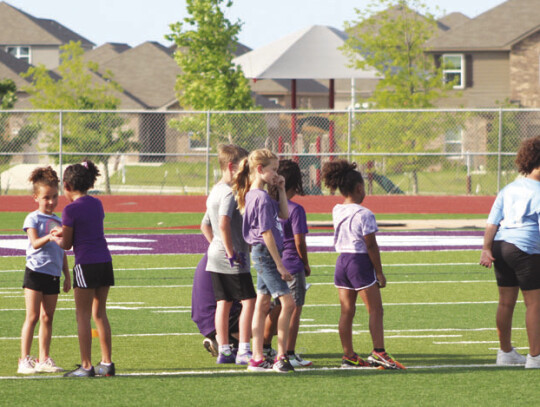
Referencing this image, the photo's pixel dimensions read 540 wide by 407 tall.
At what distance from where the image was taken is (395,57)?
119 feet

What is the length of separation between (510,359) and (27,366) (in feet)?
11.9

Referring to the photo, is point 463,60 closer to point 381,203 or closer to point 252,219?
point 381,203

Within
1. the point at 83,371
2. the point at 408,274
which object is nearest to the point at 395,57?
the point at 408,274

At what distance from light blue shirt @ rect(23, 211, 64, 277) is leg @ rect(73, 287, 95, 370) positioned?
19.6 inches

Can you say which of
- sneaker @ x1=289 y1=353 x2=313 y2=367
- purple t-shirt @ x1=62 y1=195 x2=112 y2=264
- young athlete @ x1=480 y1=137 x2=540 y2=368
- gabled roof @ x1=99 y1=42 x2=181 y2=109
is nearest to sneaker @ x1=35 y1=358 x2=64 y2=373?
purple t-shirt @ x1=62 y1=195 x2=112 y2=264

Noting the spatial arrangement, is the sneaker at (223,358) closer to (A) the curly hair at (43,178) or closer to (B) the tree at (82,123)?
(A) the curly hair at (43,178)

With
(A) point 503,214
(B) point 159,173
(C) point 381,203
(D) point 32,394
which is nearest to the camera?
(D) point 32,394

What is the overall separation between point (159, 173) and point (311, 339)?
36.9 metres

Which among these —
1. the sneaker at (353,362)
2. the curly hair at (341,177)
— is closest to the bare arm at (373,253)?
the curly hair at (341,177)

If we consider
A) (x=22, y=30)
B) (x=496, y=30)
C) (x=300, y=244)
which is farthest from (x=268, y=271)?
(x=22, y=30)

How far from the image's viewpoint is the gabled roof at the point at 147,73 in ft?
221

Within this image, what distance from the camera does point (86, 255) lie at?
24.9 ft

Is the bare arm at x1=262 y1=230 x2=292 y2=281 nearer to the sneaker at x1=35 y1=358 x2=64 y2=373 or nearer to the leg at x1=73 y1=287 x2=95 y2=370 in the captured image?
the leg at x1=73 y1=287 x2=95 y2=370

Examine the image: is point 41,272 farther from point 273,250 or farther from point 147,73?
point 147,73
